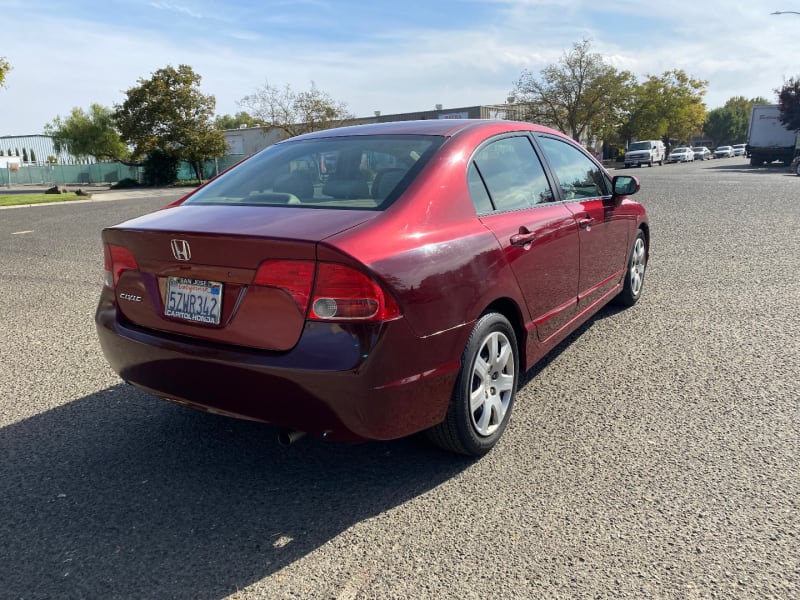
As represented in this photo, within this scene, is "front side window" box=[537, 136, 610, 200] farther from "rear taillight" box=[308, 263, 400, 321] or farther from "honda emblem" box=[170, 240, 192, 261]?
"honda emblem" box=[170, 240, 192, 261]

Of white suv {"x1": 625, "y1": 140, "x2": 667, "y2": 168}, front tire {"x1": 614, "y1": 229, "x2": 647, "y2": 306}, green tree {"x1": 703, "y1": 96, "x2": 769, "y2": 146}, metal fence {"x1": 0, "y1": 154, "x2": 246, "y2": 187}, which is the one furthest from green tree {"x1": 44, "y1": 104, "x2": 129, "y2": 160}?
green tree {"x1": 703, "y1": 96, "x2": 769, "y2": 146}

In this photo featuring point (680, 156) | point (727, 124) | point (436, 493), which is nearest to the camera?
point (436, 493)

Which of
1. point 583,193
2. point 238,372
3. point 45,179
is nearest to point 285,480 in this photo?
point 238,372

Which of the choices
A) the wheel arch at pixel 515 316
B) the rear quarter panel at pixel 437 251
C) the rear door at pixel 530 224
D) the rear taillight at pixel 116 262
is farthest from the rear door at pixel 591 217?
the rear taillight at pixel 116 262

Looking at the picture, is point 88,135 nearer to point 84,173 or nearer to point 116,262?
point 84,173

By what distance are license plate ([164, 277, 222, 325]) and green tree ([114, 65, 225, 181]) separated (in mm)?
42821

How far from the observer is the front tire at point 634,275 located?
5.49 m

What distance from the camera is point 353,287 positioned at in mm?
2332

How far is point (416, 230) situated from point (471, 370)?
70 centimetres

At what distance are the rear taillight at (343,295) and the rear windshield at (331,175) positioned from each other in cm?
49

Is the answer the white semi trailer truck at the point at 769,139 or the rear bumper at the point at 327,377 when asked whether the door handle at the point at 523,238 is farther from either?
the white semi trailer truck at the point at 769,139

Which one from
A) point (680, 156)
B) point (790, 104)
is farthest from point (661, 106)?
point (790, 104)

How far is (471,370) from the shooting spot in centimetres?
282

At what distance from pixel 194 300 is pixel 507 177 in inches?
72.9
